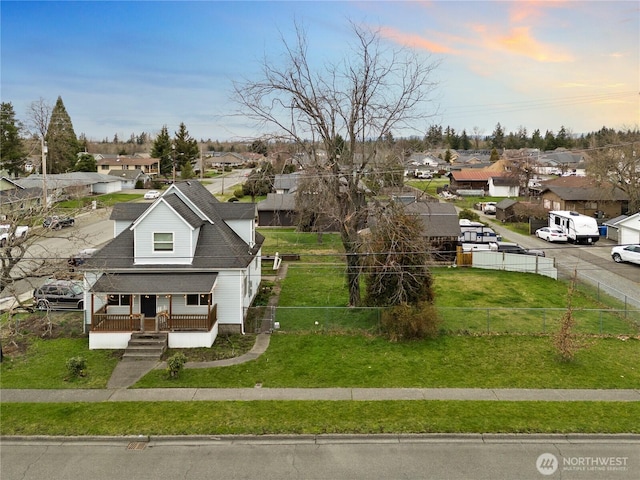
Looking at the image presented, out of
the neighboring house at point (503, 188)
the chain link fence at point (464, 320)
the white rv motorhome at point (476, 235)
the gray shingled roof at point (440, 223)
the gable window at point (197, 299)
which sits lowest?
the chain link fence at point (464, 320)

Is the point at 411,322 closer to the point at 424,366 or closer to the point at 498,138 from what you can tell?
the point at 424,366

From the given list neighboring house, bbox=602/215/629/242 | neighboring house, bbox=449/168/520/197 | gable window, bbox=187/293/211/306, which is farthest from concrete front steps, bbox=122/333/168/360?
neighboring house, bbox=449/168/520/197

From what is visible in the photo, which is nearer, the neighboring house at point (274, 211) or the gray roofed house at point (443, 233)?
the gray roofed house at point (443, 233)

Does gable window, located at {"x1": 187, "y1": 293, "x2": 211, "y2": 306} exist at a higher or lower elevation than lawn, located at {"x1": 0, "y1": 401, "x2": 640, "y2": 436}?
higher

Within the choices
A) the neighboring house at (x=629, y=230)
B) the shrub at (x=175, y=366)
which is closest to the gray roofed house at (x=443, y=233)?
the neighboring house at (x=629, y=230)

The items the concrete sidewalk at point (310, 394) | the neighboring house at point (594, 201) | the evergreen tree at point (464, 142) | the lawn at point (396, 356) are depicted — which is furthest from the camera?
the evergreen tree at point (464, 142)

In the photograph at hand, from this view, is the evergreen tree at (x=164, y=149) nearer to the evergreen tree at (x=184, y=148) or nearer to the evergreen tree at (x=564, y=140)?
the evergreen tree at (x=184, y=148)

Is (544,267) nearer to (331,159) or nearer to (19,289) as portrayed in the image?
(331,159)

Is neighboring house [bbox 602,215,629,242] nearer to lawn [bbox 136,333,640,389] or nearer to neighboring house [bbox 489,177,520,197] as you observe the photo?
lawn [bbox 136,333,640,389]
